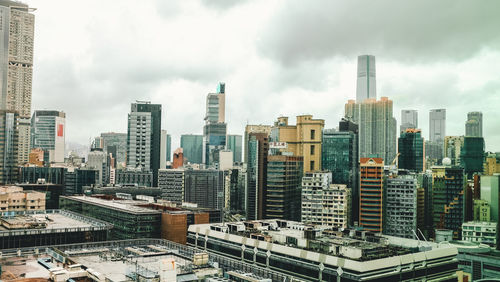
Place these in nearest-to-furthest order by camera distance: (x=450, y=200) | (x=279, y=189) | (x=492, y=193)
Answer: (x=492, y=193) → (x=279, y=189) → (x=450, y=200)

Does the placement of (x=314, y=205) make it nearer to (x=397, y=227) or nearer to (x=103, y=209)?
(x=397, y=227)

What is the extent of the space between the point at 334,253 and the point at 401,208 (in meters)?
94.8

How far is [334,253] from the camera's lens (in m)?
85.9


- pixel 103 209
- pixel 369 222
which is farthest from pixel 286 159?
pixel 103 209

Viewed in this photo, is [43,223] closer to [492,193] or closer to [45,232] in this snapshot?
[45,232]

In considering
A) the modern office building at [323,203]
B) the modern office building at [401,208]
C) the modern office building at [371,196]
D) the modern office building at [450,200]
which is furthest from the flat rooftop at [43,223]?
the modern office building at [450,200]

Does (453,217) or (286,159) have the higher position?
(286,159)

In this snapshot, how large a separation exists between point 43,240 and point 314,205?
101 m

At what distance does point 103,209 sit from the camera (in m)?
139

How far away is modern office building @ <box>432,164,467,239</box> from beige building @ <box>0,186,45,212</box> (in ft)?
498

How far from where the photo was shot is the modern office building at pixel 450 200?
182387mm

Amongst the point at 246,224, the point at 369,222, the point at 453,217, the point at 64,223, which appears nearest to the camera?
the point at 64,223

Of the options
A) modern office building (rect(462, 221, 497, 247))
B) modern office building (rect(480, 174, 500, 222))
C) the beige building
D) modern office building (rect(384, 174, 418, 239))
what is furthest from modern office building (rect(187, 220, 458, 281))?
modern office building (rect(480, 174, 500, 222))

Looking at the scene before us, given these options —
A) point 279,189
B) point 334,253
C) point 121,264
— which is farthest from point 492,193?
point 121,264
